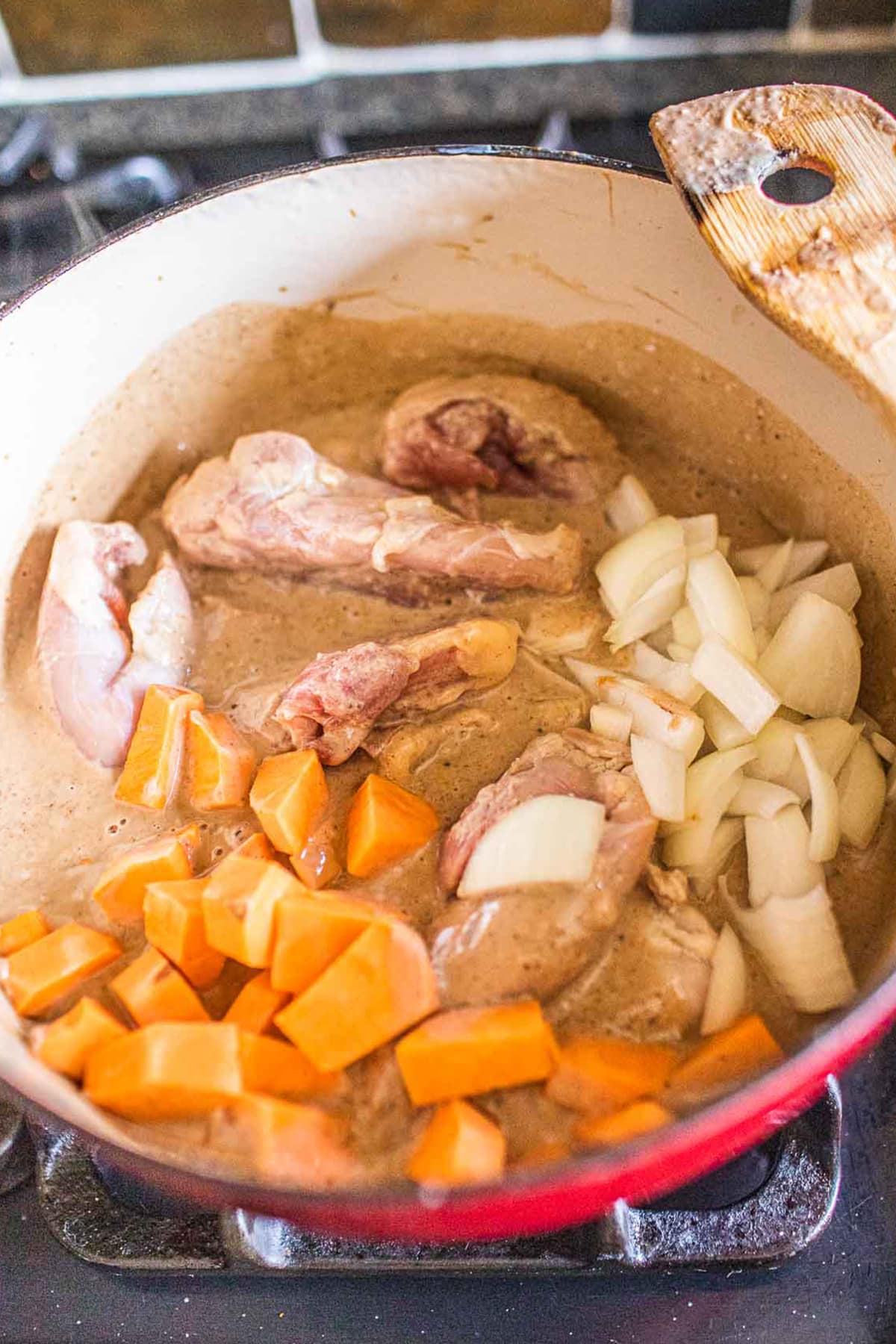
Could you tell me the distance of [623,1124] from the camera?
1.10m

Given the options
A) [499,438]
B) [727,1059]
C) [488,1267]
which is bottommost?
[488,1267]

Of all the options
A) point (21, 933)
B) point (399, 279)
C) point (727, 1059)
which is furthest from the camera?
point (399, 279)

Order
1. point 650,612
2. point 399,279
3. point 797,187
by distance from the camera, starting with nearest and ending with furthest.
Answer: point 650,612, point 399,279, point 797,187

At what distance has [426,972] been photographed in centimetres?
126

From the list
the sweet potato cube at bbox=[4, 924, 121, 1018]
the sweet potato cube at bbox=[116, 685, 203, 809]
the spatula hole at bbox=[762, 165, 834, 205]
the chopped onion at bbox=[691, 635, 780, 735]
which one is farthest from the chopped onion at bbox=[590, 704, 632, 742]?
the spatula hole at bbox=[762, 165, 834, 205]

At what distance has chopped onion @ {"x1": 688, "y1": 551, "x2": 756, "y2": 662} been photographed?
159 centimetres

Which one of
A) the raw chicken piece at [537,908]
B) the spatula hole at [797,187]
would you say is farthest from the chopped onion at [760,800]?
the spatula hole at [797,187]

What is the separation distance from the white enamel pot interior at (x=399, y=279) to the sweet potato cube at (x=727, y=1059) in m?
0.73

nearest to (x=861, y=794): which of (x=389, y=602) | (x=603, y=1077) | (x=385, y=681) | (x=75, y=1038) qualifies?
(x=603, y=1077)

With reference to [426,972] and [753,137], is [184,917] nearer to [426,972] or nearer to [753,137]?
[426,972]

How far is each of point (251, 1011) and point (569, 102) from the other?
189cm

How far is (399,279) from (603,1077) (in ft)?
4.01

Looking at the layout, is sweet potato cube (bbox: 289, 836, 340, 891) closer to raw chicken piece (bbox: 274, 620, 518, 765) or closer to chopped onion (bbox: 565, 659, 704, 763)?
raw chicken piece (bbox: 274, 620, 518, 765)

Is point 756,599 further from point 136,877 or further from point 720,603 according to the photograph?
point 136,877
